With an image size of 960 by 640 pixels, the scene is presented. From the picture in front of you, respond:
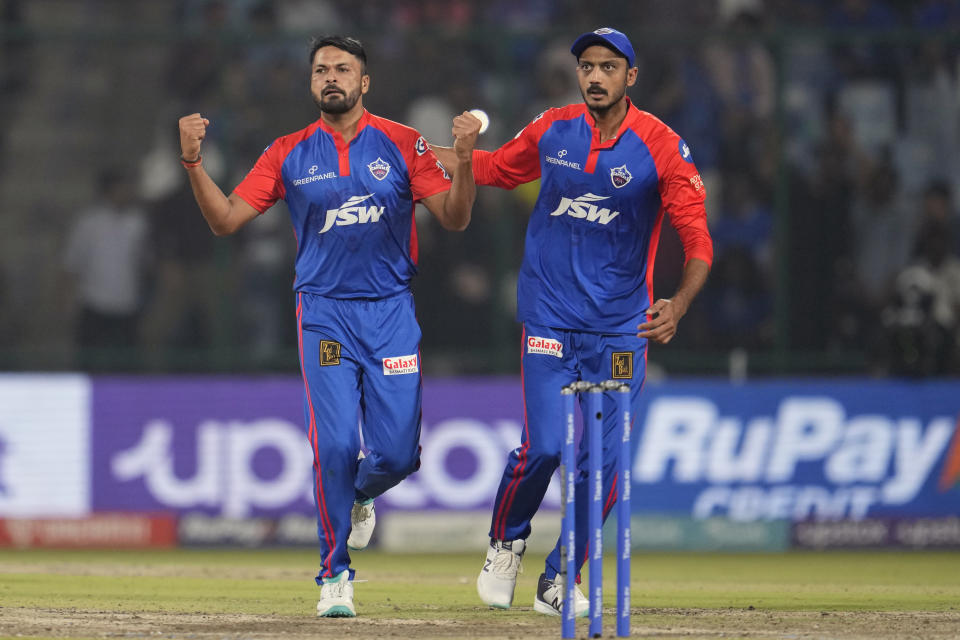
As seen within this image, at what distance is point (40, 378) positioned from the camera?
1289 centimetres

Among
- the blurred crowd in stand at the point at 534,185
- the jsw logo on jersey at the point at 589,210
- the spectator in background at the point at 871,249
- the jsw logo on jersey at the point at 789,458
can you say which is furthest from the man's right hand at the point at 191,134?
the spectator in background at the point at 871,249

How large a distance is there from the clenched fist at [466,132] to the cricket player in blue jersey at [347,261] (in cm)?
3

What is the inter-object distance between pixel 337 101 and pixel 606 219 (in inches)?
54.4

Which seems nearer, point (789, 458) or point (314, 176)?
point (314, 176)

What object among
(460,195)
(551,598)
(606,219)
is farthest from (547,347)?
(551,598)

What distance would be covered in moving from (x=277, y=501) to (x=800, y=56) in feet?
20.6

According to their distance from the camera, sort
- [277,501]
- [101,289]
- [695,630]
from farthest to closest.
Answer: [101,289] → [277,501] → [695,630]

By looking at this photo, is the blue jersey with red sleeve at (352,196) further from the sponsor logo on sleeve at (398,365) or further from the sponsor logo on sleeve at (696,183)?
the sponsor logo on sleeve at (696,183)

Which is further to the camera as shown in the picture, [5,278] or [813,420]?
[5,278]

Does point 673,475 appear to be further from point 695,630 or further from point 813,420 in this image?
point 695,630

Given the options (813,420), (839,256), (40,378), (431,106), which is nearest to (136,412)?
(40,378)

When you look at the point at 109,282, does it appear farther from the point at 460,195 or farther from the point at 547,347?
the point at 547,347

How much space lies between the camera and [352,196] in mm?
7477

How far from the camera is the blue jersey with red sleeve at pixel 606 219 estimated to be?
7.36 m
